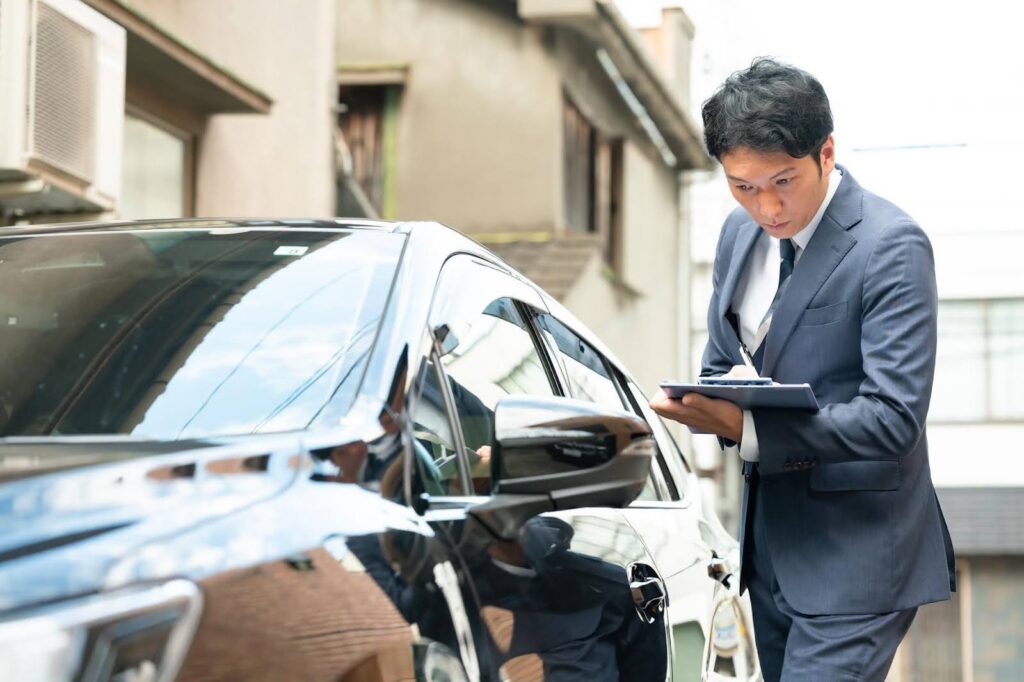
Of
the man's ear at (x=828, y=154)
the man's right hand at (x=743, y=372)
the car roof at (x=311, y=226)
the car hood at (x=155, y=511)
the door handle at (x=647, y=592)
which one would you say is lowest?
the door handle at (x=647, y=592)

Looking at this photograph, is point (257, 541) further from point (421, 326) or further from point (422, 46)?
point (422, 46)

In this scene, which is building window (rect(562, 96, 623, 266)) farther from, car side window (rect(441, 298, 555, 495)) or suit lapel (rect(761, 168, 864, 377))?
suit lapel (rect(761, 168, 864, 377))

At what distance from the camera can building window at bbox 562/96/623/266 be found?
16578 mm

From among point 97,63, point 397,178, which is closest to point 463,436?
point 97,63

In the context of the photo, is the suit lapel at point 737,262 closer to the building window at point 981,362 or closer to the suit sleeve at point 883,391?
the suit sleeve at point 883,391

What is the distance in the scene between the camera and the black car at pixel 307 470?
1.80 meters

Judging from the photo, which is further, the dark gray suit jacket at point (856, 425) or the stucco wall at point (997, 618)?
the stucco wall at point (997, 618)

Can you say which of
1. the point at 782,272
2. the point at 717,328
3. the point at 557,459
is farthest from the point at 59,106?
the point at 557,459

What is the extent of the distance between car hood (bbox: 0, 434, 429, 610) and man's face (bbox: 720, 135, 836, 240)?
48.0 inches

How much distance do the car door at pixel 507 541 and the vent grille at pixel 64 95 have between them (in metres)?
5.13

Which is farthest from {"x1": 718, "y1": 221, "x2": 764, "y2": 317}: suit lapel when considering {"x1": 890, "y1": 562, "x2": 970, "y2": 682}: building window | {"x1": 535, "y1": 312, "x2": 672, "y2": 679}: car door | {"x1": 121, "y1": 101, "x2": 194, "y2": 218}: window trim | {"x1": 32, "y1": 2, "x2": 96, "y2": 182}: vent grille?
{"x1": 890, "y1": 562, "x2": 970, "y2": 682}: building window

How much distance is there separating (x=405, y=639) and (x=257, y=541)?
0.32m

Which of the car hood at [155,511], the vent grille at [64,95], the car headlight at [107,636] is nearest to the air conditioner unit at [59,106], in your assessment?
the vent grille at [64,95]

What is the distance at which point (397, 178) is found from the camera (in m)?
16.2
